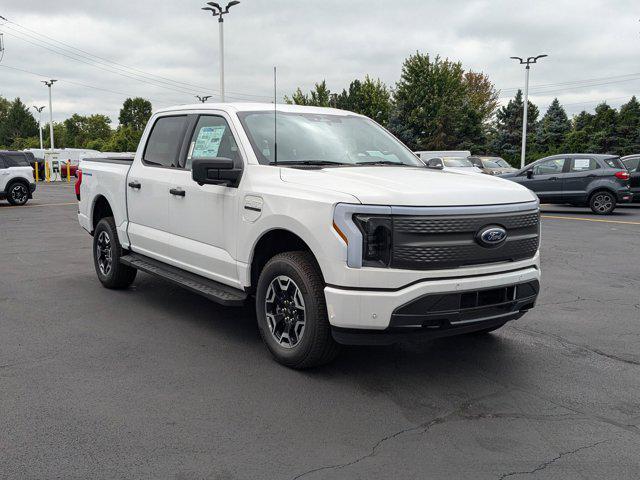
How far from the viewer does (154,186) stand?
613cm

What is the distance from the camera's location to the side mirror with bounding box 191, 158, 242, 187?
15.7 feet

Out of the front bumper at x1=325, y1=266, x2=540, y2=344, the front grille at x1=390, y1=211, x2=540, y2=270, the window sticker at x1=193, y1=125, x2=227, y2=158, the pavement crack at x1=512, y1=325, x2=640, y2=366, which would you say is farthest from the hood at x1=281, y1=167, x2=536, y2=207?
the pavement crack at x1=512, y1=325, x2=640, y2=366

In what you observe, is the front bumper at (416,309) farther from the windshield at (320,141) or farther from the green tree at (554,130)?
the green tree at (554,130)

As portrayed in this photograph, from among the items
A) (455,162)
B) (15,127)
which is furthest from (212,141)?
Result: (15,127)

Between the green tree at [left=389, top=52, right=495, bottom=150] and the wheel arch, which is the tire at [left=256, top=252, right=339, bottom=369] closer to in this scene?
the wheel arch

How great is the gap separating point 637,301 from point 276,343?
171 inches

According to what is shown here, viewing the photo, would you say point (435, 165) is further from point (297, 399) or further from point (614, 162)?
point (614, 162)

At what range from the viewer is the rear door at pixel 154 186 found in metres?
6.00

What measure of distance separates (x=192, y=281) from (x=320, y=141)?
5.22 feet

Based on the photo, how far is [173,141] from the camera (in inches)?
242

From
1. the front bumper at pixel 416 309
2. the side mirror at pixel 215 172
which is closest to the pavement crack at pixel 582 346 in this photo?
the front bumper at pixel 416 309

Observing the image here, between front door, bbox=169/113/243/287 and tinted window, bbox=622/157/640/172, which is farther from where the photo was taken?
tinted window, bbox=622/157/640/172

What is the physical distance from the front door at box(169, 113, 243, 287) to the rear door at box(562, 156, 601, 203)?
14.2 m

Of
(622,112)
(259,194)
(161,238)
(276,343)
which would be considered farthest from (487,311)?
(622,112)
